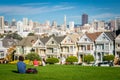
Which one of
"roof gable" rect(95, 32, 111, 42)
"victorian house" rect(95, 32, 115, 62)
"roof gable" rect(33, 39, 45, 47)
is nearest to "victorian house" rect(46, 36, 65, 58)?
"roof gable" rect(33, 39, 45, 47)

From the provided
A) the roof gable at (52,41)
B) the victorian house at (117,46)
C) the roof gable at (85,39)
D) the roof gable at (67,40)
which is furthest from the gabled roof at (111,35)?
the roof gable at (52,41)

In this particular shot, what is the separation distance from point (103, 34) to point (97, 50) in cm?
392

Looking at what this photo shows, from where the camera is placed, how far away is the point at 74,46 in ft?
240

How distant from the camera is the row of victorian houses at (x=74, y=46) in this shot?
6769 centimetres

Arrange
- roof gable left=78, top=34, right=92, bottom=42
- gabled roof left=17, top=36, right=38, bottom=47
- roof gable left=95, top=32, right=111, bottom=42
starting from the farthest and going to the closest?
gabled roof left=17, top=36, right=38, bottom=47, roof gable left=78, top=34, right=92, bottom=42, roof gable left=95, top=32, right=111, bottom=42

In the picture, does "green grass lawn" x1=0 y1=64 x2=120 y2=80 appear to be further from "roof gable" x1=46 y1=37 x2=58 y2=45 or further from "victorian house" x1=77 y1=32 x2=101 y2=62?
"roof gable" x1=46 y1=37 x2=58 y2=45

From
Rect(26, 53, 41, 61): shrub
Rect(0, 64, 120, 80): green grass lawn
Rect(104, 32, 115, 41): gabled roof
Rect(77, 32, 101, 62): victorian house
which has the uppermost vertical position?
Rect(104, 32, 115, 41): gabled roof

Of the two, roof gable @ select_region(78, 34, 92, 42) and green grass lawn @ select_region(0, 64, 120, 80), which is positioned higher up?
roof gable @ select_region(78, 34, 92, 42)

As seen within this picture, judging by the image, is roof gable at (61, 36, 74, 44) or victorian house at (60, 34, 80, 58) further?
roof gable at (61, 36, 74, 44)

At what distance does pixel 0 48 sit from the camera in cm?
8331

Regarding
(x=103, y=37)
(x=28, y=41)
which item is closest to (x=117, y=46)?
(x=103, y=37)

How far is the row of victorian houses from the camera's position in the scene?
67688 mm

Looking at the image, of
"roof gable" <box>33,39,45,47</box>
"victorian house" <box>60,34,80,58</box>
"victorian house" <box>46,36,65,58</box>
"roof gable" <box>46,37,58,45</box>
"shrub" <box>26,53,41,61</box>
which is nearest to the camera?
"shrub" <box>26,53,41,61</box>

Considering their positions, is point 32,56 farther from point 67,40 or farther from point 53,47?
point 67,40
